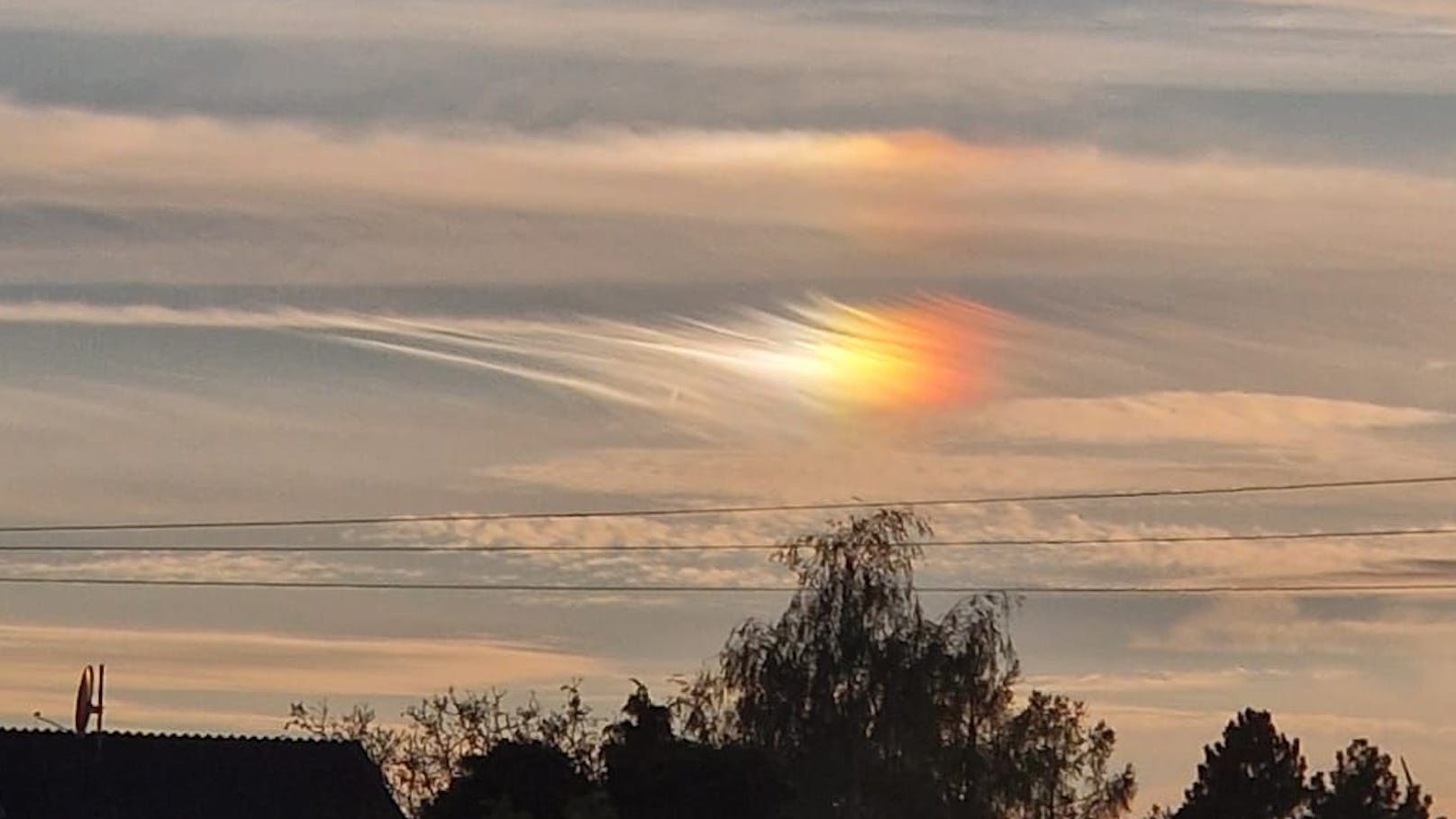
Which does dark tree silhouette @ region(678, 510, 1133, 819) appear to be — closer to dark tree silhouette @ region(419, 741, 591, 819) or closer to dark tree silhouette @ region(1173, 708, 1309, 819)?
dark tree silhouette @ region(419, 741, 591, 819)

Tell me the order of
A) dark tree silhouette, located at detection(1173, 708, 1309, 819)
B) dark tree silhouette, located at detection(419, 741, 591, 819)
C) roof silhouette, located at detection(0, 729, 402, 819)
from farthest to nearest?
dark tree silhouette, located at detection(1173, 708, 1309, 819), roof silhouette, located at detection(0, 729, 402, 819), dark tree silhouette, located at detection(419, 741, 591, 819)

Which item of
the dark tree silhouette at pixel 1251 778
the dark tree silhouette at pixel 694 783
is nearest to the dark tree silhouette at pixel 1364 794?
the dark tree silhouette at pixel 1251 778

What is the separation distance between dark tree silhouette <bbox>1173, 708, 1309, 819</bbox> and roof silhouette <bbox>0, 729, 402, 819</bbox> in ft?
202

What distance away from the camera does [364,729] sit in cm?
11150

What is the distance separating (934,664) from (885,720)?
2195 millimetres

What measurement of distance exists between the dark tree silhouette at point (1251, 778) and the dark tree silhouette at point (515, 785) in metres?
64.1

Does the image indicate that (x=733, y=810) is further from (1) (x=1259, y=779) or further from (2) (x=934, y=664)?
(1) (x=1259, y=779)

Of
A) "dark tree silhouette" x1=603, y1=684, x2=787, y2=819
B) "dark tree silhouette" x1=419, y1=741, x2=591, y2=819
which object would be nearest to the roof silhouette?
"dark tree silhouette" x1=419, y1=741, x2=591, y2=819

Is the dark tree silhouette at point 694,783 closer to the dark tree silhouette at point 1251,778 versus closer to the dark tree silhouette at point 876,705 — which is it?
the dark tree silhouette at point 876,705

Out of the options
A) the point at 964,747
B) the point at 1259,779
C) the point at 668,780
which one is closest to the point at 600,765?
the point at 668,780

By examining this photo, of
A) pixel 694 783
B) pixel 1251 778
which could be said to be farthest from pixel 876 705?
pixel 1251 778

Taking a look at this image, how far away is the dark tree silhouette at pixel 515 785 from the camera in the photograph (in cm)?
8406

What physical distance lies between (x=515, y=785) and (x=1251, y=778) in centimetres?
6739

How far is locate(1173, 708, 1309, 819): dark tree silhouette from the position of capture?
146 meters
